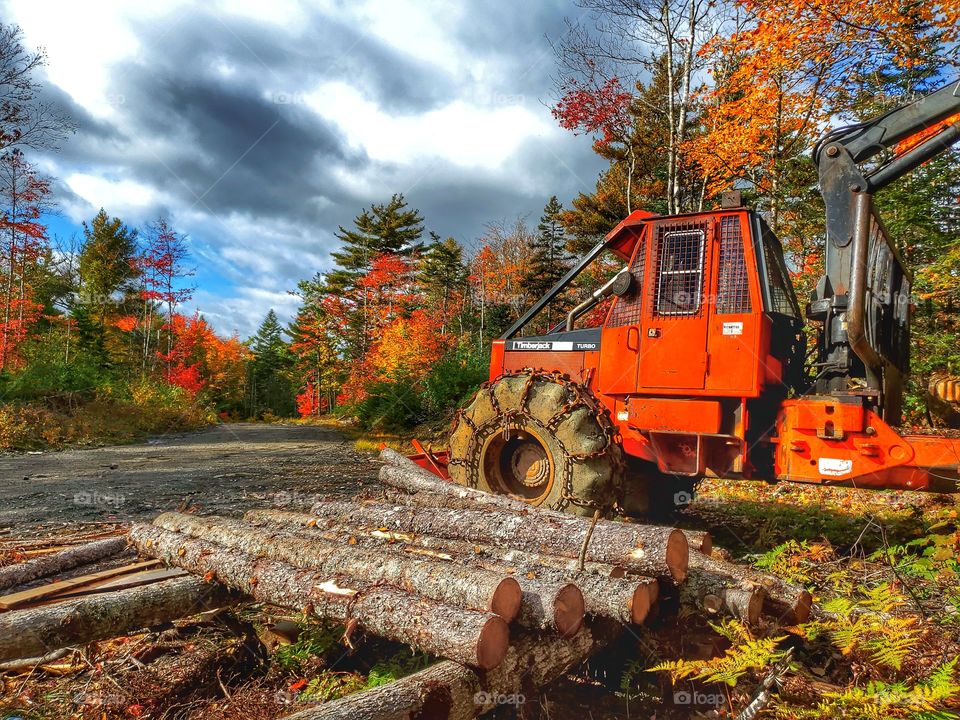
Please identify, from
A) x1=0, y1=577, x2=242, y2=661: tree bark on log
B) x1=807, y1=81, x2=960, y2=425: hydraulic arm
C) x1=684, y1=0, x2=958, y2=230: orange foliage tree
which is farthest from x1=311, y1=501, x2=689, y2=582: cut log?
x1=684, y1=0, x2=958, y2=230: orange foliage tree

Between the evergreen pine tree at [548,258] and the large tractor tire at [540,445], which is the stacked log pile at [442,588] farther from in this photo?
the evergreen pine tree at [548,258]

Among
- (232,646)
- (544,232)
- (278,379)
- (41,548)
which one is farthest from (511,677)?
(278,379)

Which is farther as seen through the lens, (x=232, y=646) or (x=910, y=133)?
(x=910, y=133)

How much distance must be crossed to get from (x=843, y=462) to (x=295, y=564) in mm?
3848

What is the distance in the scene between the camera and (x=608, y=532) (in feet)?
11.4

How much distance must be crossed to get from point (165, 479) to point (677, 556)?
8152 millimetres

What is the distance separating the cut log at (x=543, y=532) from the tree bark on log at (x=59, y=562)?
1478 mm

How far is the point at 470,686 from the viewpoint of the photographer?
2473 millimetres

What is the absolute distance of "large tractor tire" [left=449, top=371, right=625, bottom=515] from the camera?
467 centimetres

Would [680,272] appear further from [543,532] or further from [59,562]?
[59,562]

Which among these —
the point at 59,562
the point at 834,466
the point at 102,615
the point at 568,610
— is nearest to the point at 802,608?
the point at 568,610

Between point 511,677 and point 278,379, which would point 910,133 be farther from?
point 278,379

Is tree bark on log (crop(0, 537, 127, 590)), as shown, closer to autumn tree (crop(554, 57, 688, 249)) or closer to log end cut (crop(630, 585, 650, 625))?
log end cut (crop(630, 585, 650, 625))

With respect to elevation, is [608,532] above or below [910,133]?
below
